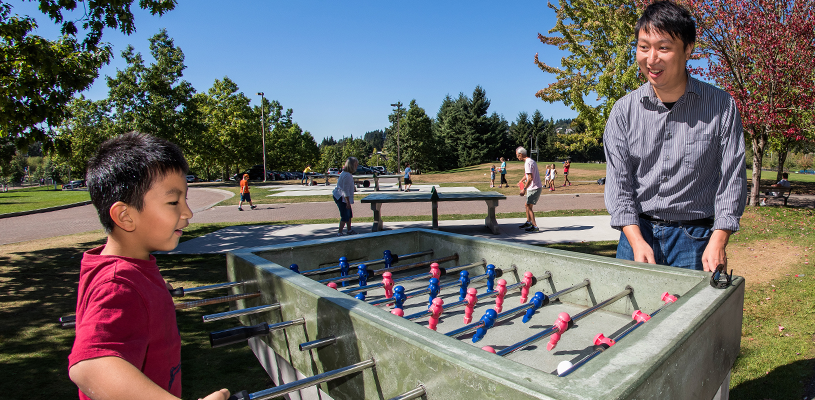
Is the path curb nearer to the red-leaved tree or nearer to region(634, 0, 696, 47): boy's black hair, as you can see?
region(634, 0, 696, 47): boy's black hair

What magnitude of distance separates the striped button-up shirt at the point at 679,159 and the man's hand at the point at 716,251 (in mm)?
42

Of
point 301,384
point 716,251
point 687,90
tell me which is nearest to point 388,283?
point 301,384

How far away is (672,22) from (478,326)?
171 cm

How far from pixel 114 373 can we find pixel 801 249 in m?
9.52

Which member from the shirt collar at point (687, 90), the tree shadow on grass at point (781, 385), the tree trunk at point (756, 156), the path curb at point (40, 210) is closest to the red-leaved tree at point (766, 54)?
the tree trunk at point (756, 156)

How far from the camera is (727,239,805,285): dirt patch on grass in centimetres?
575

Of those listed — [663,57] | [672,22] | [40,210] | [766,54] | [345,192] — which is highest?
[766,54]

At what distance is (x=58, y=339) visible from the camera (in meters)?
4.13

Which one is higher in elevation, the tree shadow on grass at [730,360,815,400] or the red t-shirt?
the red t-shirt

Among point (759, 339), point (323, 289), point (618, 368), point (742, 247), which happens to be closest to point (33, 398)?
point (323, 289)

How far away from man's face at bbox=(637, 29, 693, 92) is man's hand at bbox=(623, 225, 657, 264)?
0.76 meters

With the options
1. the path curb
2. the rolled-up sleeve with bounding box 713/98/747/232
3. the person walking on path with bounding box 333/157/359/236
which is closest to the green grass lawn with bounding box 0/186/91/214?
the path curb

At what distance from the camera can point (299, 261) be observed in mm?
2822

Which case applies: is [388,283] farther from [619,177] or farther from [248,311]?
[619,177]
